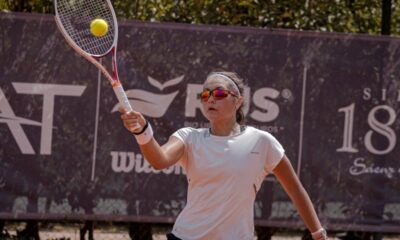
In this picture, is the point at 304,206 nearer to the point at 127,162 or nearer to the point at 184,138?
the point at 184,138

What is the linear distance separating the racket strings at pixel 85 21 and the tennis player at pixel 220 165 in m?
0.98

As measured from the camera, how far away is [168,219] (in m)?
7.03

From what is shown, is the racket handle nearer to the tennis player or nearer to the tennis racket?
the tennis player

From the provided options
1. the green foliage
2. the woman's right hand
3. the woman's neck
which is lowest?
the woman's neck

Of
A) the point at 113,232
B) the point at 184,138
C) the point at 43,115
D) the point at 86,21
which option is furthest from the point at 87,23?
the point at 113,232

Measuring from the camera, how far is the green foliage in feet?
26.2

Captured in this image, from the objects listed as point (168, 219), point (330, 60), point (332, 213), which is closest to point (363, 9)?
point (330, 60)

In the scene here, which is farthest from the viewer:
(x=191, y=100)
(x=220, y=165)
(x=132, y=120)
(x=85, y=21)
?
(x=191, y=100)

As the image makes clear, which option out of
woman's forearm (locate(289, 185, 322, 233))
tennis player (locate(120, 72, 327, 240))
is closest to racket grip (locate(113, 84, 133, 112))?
tennis player (locate(120, 72, 327, 240))

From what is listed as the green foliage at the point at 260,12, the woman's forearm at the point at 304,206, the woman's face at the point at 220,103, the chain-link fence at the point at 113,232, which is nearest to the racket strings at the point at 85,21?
the woman's face at the point at 220,103

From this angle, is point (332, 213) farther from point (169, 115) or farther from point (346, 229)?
point (169, 115)

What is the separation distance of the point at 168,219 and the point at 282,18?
228 centimetres

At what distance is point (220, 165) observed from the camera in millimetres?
3998

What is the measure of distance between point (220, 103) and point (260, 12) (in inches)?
167
